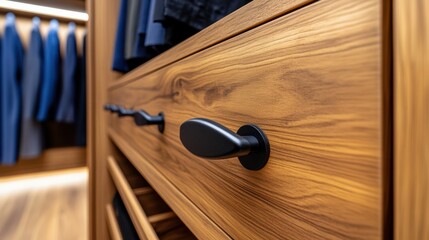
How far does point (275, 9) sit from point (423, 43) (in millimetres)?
77

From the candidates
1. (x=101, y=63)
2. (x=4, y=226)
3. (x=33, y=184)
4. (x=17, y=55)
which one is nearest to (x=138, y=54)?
(x=101, y=63)

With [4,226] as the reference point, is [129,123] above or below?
above

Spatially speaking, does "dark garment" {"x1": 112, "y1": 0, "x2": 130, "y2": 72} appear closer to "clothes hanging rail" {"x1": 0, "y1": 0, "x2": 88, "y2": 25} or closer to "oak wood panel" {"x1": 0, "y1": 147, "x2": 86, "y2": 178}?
Result: "clothes hanging rail" {"x1": 0, "y1": 0, "x2": 88, "y2": 25}

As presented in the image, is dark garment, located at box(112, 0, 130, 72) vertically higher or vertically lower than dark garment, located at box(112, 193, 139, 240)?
higher

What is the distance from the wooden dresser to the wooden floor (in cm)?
128

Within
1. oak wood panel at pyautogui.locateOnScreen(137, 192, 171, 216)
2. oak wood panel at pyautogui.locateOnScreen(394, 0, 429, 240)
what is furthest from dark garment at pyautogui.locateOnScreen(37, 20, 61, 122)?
oak wood panel at pyautogui.locateOnScreen(394, 0, 429, 240)

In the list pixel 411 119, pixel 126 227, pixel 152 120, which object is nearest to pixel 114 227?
pixel 126 227

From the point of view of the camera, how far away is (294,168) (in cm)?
13

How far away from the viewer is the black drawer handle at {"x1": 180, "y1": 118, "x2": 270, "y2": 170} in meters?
0.13

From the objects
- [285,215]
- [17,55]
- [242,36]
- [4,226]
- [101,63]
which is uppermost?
[17,55]

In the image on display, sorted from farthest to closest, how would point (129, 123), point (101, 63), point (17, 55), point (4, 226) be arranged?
point (17, 55)
point (4, 226)
point (101, 63)
point (129, 123)

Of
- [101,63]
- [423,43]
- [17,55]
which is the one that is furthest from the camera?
[17,55]

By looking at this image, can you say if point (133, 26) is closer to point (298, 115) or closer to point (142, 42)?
point (142, 42)

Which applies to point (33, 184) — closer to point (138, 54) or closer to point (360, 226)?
point (138, 54)
